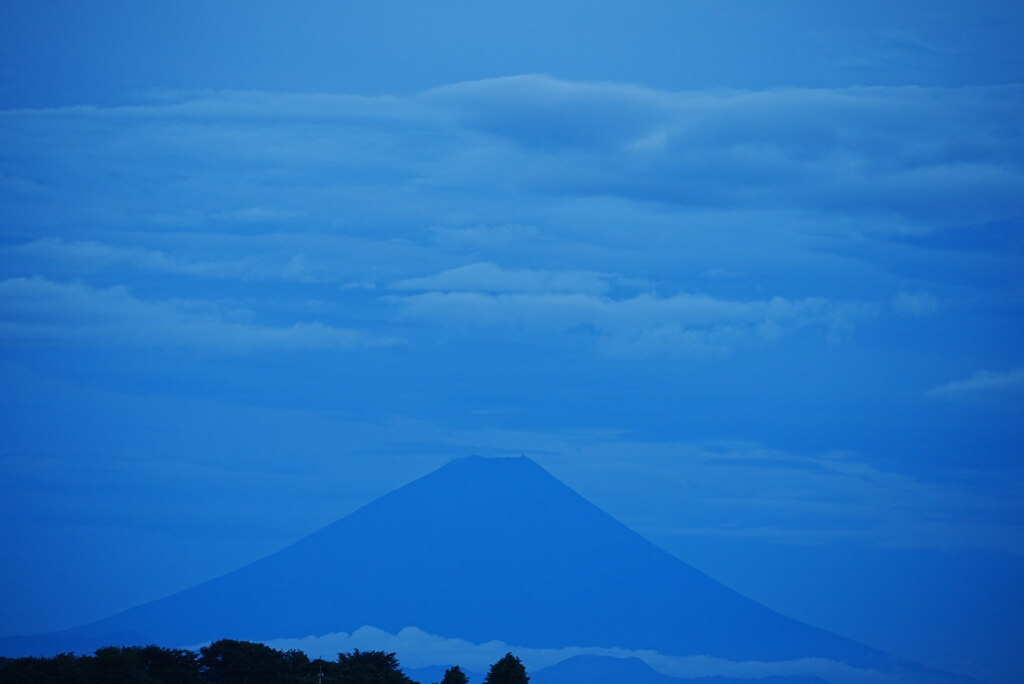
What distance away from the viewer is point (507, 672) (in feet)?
172

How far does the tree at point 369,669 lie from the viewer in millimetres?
53750

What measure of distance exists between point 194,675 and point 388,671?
28.2ft

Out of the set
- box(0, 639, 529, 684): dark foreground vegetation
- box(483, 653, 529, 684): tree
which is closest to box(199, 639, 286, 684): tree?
box(0, 639, 529, 684): dark foreground vegetation

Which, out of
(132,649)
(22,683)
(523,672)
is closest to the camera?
(22,683)

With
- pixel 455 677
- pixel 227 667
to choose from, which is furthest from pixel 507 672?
pixel 227 667

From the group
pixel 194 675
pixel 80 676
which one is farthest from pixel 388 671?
pixel 80 676

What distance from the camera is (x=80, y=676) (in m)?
45.1

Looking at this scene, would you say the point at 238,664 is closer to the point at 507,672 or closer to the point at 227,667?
the point at 227,667

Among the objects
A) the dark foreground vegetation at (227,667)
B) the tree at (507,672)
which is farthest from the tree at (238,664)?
the tree at (507,672)

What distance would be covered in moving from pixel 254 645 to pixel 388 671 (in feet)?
19.8

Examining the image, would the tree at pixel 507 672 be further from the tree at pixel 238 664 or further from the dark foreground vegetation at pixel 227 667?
the tree at pixel 238 664

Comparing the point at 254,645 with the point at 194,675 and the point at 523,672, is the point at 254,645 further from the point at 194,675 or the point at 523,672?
the point at 523,672

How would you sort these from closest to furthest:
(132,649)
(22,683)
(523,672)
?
(22,683) < (132,649) < (523,672)

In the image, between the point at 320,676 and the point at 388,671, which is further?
the point at 388,671
